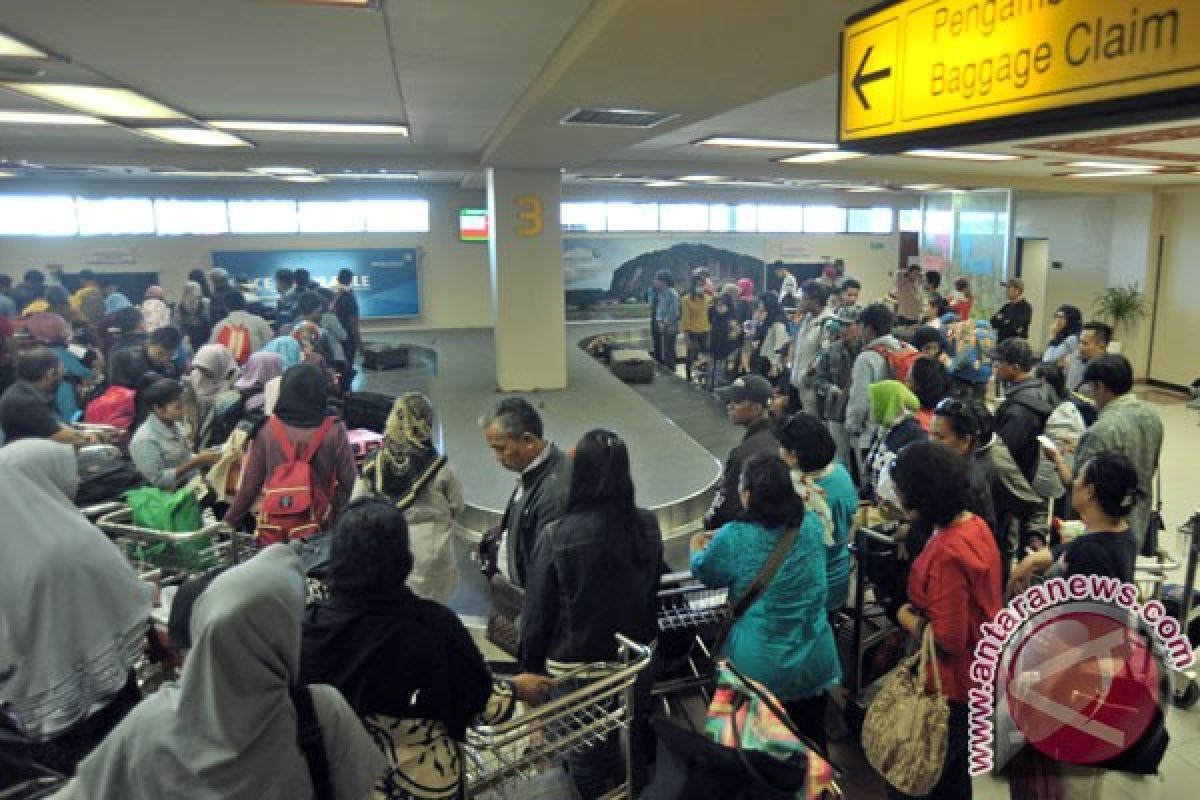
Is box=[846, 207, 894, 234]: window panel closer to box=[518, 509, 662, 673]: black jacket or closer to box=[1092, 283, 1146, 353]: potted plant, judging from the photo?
box=[1092, 283, 1146, 353]: potted plant

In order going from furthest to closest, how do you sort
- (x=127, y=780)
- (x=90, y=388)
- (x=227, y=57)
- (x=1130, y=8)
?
(x=90, y=388), (x=227, y=57), (x=127, y=780), (x=1130, y=8)

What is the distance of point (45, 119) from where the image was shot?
7.00 metres

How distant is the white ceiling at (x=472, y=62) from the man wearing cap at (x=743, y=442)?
5.65 feet

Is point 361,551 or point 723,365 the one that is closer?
point 361,551

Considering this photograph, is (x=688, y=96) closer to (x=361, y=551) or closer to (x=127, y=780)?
(x=361, y=551)

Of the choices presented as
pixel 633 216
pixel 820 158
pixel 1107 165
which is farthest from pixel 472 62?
pixel 633 216

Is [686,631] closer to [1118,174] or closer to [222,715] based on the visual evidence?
[222,715]

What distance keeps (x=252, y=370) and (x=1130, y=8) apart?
19.5 feet

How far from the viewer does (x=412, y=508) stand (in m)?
3.71

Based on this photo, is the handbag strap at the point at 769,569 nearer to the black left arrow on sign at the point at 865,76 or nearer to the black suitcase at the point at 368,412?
the black left arrow on sign at the point at 865,76

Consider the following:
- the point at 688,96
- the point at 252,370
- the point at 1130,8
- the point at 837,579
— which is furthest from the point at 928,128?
the point at 252,370

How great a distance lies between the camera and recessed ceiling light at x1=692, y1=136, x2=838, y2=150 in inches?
348

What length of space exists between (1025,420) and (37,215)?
17952 millimetres

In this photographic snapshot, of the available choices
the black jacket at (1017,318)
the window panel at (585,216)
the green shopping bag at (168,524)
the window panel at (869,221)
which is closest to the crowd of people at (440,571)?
the green shopping bag at (168,524)
